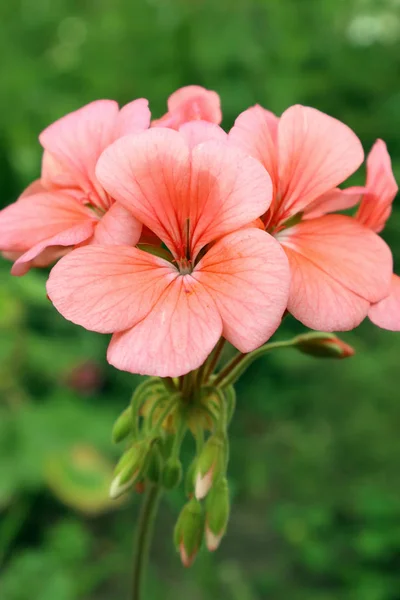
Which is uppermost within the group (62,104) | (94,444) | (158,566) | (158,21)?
(158,21)

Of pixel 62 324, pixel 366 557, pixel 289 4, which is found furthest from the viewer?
pixel 289 4

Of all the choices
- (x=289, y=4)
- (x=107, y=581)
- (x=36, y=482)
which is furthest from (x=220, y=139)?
(x=289, y=4)

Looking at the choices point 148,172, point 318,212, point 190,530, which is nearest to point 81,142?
point 148,172

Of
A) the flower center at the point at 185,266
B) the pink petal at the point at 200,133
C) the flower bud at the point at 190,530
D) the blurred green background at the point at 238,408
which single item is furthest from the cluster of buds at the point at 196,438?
the blurred green background at the point at 238,408

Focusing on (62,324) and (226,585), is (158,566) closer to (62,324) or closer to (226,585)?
(226,585)

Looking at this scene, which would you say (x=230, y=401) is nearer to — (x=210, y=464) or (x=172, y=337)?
(x=210, y=464)

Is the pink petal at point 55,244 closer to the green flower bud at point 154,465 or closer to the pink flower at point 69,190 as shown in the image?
the pink flower at point 69,190

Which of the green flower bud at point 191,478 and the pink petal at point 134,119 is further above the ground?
the pink petal at point 134,119

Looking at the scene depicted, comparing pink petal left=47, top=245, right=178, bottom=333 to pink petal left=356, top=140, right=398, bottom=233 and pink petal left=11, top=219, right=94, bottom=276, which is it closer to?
pink petal left=11, top=219, right=94, bottom=276
